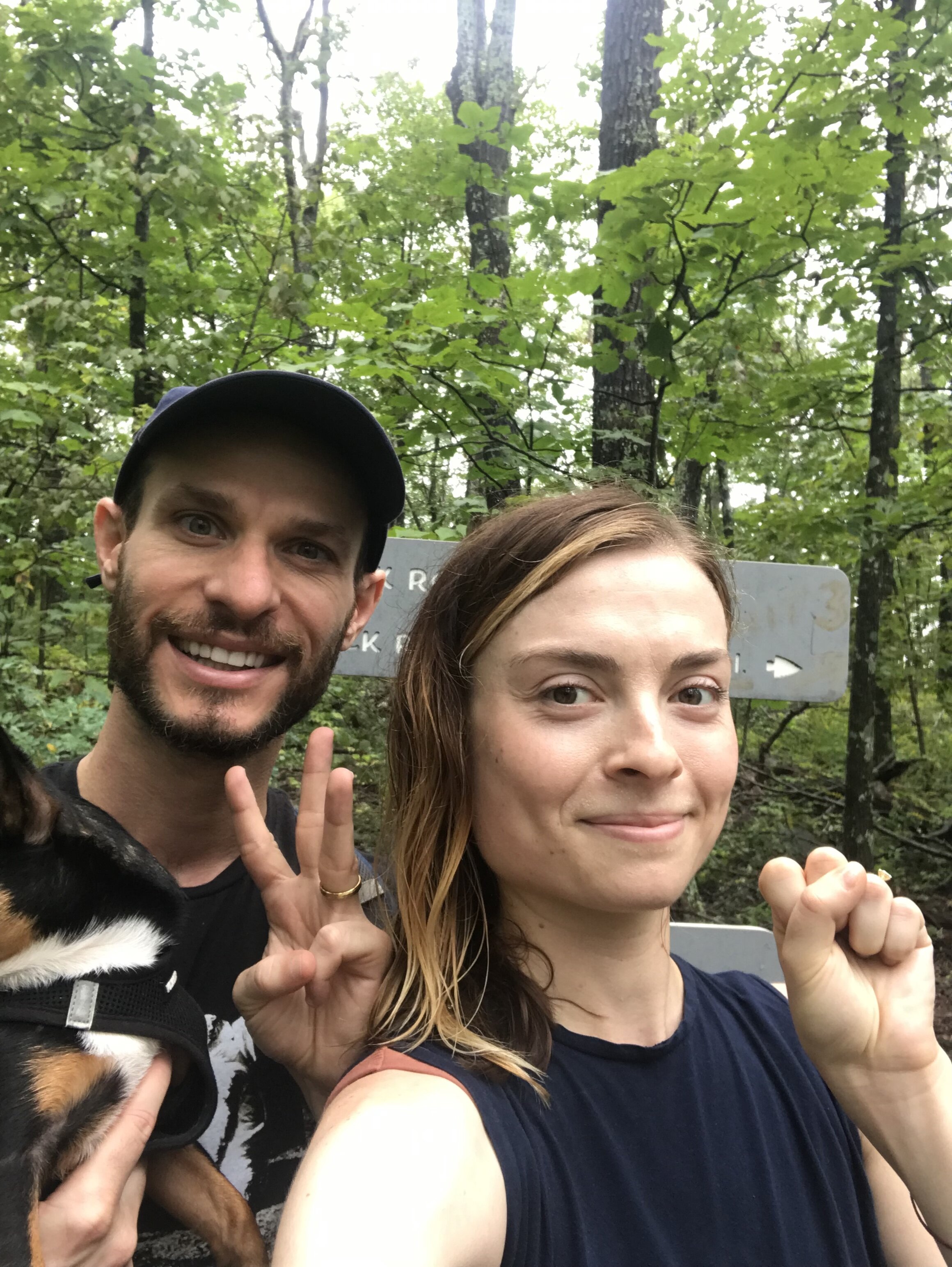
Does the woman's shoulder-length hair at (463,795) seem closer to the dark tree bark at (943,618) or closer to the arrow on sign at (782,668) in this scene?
the arrow on sign at (782,668)

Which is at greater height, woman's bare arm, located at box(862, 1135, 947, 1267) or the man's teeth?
the man's teeth

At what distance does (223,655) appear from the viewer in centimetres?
189

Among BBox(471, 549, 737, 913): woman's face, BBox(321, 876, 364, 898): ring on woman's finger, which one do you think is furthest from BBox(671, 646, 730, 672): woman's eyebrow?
BBox(321, 876, 364, 898): ring on woman's finger

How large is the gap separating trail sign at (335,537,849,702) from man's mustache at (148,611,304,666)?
94 cm

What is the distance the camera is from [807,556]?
18.0 feet

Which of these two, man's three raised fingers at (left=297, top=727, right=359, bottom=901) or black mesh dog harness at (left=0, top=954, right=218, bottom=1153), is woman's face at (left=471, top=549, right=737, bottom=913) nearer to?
man's three raised fingers at (left=297, top=727, right=359, bottom=901)

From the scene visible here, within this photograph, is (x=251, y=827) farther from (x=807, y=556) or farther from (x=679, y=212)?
(x=807, y=556)

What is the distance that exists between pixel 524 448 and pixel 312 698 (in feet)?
6.83

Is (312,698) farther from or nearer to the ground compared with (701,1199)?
farther from the ground

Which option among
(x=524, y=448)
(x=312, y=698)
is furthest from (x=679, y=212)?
(x=312, y=698)

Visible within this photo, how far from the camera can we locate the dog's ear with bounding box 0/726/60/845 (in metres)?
1.57

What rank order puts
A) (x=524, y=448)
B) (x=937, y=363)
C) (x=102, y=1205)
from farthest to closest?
(x=937, y=363) → (x=524, y=448) → (x=102, y=1205)

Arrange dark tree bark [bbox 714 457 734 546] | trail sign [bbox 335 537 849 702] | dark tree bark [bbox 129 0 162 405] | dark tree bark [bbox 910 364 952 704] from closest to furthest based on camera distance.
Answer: trail sign [bbox 335 537 849 702] < dark tree bark [bbox 129 0 162 405] < dark tree bark [bbox 910 364 952 704] < dark tree bark [bbox 714 457 734 546]

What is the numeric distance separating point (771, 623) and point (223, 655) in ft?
6.40
